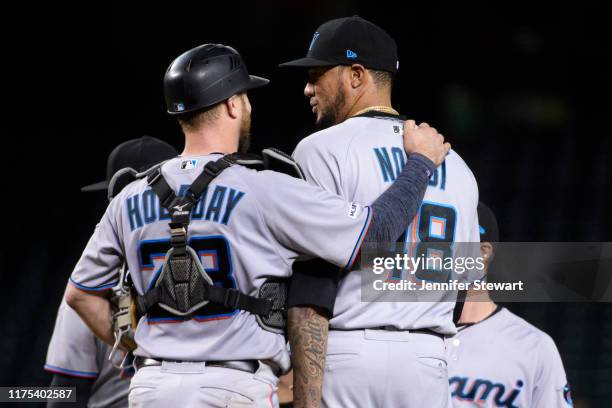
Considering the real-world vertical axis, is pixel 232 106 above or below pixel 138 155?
above

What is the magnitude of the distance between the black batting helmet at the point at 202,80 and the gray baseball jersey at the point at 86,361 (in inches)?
42.0

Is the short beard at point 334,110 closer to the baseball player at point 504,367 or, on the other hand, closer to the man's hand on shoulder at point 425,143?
the man's hand on shoulder at point 425,143

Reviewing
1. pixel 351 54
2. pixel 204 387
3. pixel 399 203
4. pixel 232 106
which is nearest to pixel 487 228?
pixel 351 54

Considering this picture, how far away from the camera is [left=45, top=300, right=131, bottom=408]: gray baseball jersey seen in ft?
10.2

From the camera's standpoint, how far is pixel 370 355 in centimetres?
228

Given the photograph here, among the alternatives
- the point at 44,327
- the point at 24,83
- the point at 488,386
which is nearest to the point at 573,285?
the point at 488,386

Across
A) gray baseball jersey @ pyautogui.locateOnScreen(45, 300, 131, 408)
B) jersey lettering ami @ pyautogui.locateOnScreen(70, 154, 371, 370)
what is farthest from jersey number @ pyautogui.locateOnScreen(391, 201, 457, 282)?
gray baseball jersey @ pyautogui.locateOnScreen(45, 300, 131, 408)

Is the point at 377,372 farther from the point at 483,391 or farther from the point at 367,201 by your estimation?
the point at 483,391

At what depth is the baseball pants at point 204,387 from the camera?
2.15 m

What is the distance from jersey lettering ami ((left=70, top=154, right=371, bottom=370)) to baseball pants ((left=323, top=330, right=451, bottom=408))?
142mm

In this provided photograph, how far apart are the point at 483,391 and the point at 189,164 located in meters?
1.41

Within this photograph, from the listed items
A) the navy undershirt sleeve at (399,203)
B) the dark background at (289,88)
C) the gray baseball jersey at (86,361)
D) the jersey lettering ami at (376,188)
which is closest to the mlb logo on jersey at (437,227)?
the jersey lettering ami at (376,188)

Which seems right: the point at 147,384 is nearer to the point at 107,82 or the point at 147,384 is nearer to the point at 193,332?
the point at 193,332

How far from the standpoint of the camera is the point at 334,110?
2.63 metres
